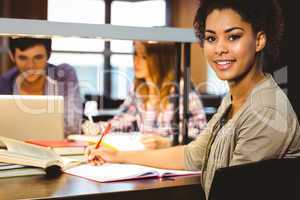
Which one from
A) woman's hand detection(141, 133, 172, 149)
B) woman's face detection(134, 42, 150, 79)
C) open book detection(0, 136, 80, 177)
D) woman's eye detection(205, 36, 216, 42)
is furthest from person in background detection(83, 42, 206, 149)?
open book detection(0, 136, 80, 177)

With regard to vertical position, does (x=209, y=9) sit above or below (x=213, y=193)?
above

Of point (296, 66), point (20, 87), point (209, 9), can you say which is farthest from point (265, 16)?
point (20, 87)

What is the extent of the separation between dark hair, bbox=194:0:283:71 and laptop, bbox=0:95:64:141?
0.65 meters

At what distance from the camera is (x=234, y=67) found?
1.22m

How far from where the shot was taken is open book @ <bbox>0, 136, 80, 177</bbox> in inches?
47.5

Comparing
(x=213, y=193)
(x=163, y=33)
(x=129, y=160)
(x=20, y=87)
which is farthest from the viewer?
(x=20, y=87)

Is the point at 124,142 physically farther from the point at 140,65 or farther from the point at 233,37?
the point at 140,65

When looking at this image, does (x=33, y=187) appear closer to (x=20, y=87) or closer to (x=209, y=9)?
(x=209, y=9)

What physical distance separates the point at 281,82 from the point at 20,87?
116 cm

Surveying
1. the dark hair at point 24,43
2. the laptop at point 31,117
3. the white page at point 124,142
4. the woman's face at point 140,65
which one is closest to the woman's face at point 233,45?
the white page at point 124,142

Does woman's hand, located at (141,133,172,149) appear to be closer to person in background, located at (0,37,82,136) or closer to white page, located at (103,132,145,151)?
white page, located at (103,132,145,151)

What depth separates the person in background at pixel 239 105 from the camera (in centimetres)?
109

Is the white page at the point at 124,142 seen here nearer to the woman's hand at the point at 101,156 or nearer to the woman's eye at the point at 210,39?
the woman's hand at the point at 101,156

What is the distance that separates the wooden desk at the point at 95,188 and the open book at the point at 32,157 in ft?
0.17
